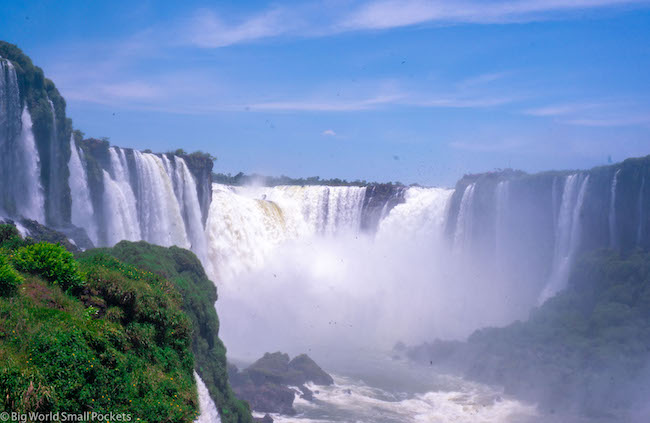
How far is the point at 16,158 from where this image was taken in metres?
19.5

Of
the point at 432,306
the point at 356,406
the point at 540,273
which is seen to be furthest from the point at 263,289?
the point at 540,273

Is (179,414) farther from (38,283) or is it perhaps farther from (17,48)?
(17,48)

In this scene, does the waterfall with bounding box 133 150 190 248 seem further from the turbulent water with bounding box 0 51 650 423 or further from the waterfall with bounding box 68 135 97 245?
the waterfall with bounding box 68 135 97 245

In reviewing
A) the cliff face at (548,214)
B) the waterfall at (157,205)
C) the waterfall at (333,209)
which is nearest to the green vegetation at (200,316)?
the waterfall at (157,205)

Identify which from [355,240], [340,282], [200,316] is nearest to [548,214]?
[340,282]

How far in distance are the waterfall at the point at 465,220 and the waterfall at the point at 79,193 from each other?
873 inches

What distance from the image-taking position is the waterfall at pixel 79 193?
76.3 ft

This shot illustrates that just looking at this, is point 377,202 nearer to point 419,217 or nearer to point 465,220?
point 419,217

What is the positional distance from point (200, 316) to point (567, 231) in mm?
22473

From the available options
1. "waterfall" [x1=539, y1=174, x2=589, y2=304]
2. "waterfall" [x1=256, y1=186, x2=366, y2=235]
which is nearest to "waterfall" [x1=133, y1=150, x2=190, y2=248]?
"waterfall" [x1=256, y1=186, x2=366, y2=235]

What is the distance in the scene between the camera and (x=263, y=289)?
3453cm

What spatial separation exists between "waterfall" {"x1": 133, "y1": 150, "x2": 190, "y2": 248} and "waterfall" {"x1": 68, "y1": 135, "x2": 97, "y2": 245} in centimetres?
322

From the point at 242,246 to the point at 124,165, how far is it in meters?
11.1

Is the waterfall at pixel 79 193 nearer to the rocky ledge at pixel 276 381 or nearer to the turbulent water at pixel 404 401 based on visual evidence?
the rocky ledge at pixel 276 381
